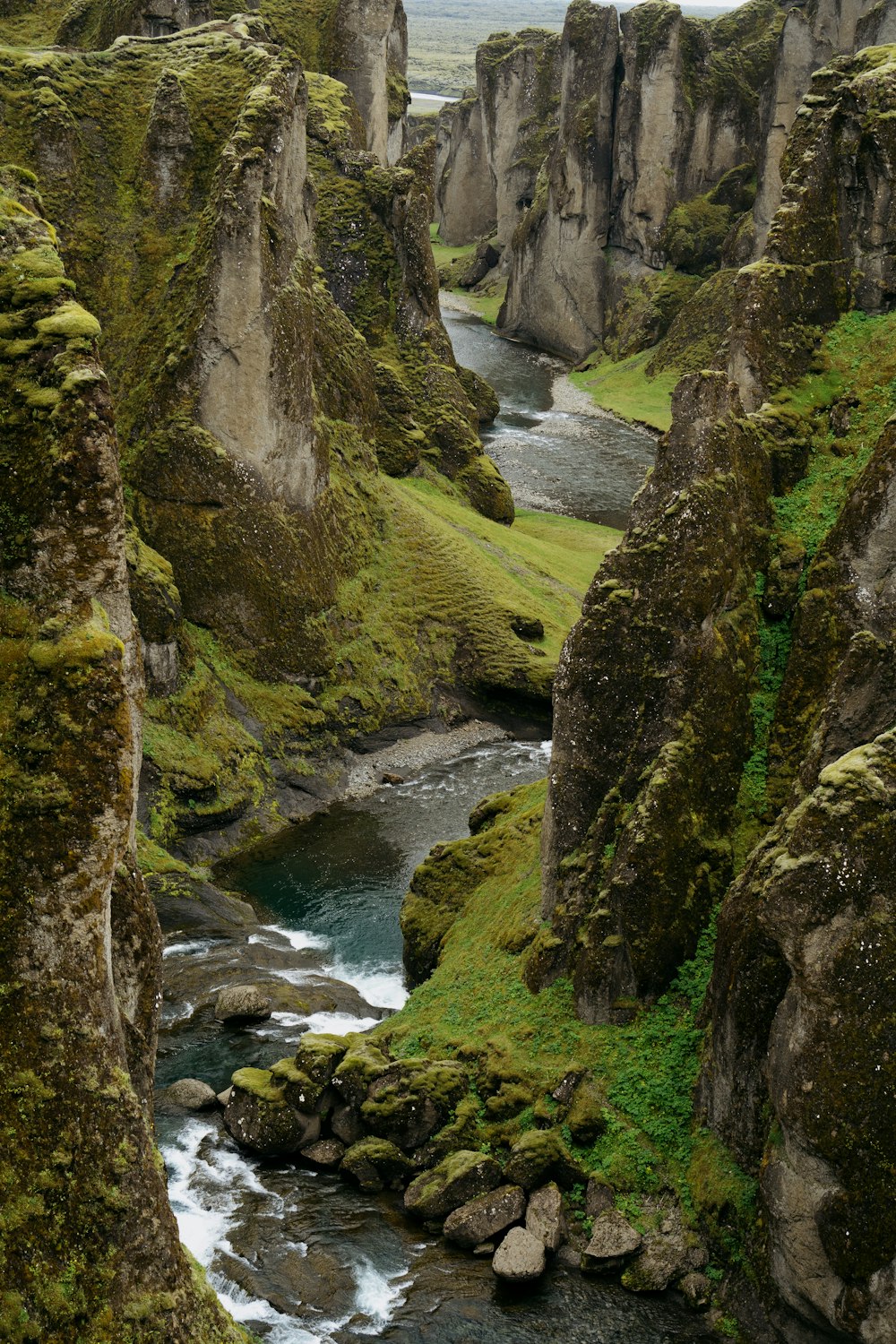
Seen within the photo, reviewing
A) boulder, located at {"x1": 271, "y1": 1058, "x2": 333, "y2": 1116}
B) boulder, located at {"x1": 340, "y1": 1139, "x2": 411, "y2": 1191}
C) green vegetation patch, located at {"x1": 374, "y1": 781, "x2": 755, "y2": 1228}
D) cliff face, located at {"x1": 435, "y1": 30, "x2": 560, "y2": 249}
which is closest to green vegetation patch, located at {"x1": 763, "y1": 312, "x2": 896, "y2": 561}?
green vegetation patch, located at {"x1": 374, "y1": 781, "x2": 755, "y2": 1228}

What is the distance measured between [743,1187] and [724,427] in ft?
44.0

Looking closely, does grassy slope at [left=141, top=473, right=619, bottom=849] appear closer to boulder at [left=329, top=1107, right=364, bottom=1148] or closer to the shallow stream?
the shallow stream

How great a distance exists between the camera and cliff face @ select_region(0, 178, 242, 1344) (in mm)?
14961

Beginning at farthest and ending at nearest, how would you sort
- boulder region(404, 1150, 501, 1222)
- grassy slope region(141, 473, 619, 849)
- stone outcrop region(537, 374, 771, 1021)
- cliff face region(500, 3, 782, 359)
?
cliff face region(500, 3, 782, 359) < grassy slope region(141, 473, 619, 849) < stone outcrop region(537, 374, 771, 1021) < boulder region(404, 1150, 501, 1222)

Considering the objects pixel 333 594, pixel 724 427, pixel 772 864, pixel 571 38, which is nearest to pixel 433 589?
pixel 333 594

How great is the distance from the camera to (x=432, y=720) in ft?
166

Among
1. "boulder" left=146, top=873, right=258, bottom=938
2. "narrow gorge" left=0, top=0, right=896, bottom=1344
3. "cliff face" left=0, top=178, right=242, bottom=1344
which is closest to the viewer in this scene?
"cliff face" left=0, top=178, right=242, bottom=1344

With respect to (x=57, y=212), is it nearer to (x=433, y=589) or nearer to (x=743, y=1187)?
(x=433, y=589)

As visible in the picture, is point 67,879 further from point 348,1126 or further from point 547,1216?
point 348,1126

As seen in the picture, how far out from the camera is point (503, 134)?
459ft

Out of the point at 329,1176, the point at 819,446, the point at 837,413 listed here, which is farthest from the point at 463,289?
the point at 329,1176

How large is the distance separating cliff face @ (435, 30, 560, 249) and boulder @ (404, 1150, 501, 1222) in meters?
123

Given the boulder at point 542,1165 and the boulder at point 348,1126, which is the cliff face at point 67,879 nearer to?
the boulder at point 542,1165

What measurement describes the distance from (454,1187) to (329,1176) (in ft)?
9.42
